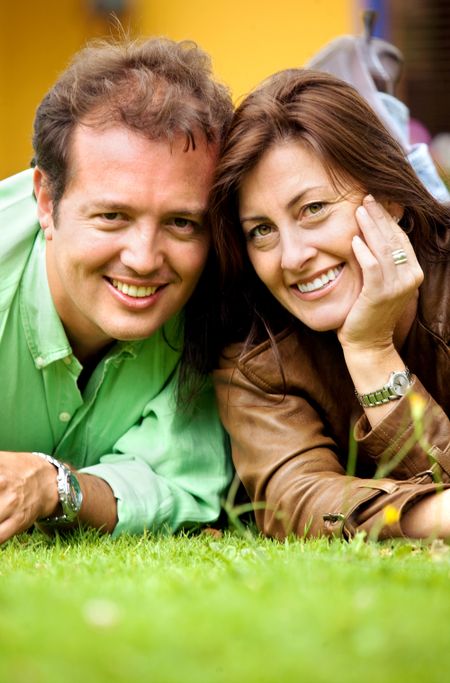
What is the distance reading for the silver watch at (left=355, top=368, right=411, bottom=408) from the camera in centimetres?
337

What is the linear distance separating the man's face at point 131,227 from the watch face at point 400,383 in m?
0.71

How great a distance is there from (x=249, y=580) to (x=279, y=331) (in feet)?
5.44

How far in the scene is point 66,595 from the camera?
2066 mm

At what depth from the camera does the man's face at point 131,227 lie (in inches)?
135

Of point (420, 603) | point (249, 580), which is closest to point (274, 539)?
point (249, 580)

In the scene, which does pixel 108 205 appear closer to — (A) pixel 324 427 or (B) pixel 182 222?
(B) pixel 182 222

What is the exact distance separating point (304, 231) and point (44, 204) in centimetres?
95

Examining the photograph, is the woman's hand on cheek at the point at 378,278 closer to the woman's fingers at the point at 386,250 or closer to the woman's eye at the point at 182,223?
the woman's fingers at the point at 386,250

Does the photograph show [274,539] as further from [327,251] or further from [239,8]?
[239,8]

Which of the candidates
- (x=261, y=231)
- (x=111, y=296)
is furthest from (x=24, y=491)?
(x=261, y=231)

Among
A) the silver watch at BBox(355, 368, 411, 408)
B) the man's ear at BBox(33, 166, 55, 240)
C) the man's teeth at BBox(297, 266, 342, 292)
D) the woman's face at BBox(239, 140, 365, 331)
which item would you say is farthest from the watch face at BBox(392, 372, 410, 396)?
the man's ear at BBox(33, 166, 55, 240)

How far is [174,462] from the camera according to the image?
12.8 ft

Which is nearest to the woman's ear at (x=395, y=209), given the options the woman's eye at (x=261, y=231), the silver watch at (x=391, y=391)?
the woman's eye at (x=261, y=231)

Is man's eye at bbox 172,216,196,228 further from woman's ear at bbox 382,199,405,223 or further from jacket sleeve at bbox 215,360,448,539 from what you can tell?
woman's ear at bbox 382,199,405,223
